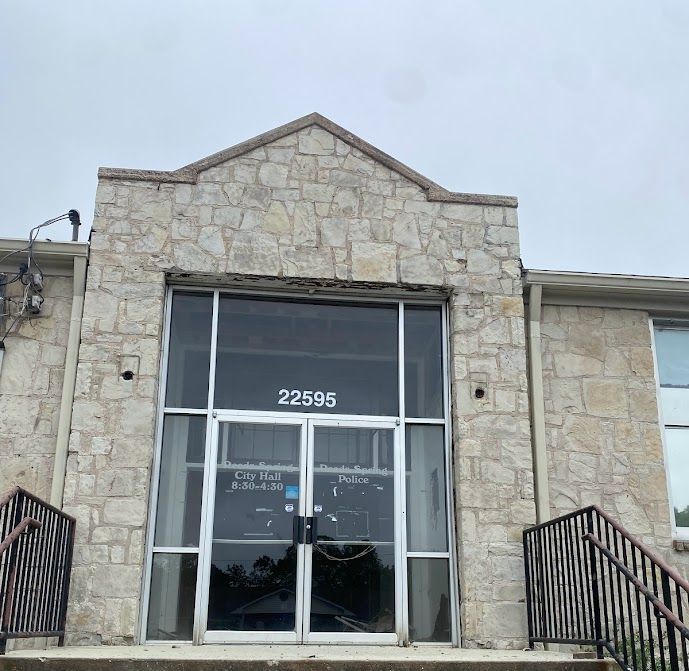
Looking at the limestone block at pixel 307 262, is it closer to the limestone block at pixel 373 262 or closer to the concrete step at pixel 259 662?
the limestone block at pixel 373 262

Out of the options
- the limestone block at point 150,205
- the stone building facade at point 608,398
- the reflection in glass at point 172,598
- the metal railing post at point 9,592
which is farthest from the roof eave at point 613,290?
the metal railing post at point 9,592

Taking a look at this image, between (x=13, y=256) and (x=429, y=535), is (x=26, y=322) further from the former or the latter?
(x=429, y=535)

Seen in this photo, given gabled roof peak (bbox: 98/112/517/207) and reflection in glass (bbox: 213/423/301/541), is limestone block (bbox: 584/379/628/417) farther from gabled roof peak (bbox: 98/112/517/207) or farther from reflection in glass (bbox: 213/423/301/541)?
Result: reflection in glass (bbox: 213/423/301/541)

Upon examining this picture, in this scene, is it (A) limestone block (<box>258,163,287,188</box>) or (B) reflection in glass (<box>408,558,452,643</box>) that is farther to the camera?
(A) limestone block (<box>258,163,287,188</box>)

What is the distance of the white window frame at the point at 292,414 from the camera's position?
6820 mm

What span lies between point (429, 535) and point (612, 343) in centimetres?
254

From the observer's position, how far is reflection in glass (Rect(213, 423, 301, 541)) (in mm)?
7004

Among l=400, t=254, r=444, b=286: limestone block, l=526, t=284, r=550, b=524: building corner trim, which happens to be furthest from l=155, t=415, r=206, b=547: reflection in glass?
l=526, t=284, r=550, b=524: building corner trim

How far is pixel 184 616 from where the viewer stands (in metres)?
6.73

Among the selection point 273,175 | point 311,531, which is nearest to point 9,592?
point 311,531

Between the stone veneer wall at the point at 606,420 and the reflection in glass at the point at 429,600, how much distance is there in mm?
1177

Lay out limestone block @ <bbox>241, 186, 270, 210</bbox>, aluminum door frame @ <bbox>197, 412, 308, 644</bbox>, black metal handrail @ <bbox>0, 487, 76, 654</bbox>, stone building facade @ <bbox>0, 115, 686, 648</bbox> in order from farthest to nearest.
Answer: limestone block @ <bbox>241, 186, 270, 210</bbox>, stone building facade @ <bbox>0, 115, 686, 648</bbox>, aluminum door frame @ <bbox>197, 412, 308, 644</bbox>, black metal handrail @ <bbox>0, 487, 76, 654</bbox>

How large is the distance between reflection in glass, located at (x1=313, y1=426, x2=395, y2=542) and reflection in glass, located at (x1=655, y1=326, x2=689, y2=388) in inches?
109

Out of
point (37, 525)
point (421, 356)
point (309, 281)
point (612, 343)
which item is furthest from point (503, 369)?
point (37, 525)
